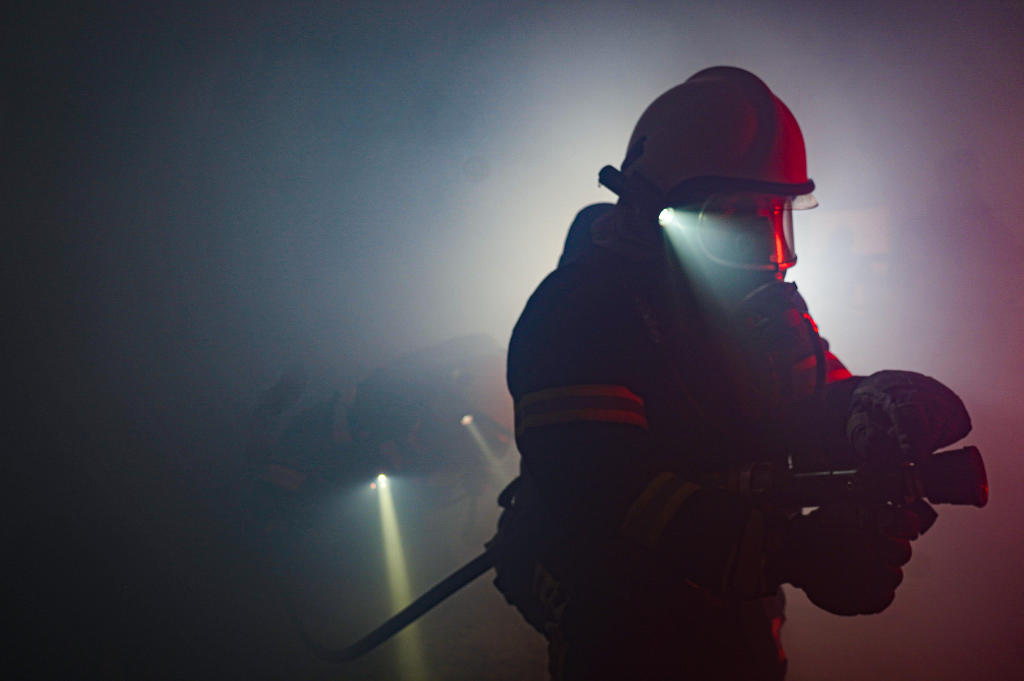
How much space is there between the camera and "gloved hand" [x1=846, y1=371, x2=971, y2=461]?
118 cm

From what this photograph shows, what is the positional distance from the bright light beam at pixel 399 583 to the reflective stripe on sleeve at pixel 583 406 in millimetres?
4247

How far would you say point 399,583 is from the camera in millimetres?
5906

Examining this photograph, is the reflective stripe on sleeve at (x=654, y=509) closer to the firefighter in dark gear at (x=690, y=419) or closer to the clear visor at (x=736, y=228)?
the firefighter in dark gear at (x=690, y=419)

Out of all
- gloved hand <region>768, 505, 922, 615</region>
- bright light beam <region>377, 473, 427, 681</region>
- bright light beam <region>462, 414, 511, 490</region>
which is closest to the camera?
gloved hand <region>768, 505, 922, 615</region>

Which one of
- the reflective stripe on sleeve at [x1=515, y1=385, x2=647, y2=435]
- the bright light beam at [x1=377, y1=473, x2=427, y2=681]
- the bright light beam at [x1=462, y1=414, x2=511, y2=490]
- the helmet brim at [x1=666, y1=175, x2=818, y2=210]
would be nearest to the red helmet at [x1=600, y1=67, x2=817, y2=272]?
the helmet brim at [x1=666, y1=175, x2=818, y2=210]

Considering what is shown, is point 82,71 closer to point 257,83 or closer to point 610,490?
point 257,83

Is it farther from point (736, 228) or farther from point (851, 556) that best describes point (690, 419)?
point (736, 228)

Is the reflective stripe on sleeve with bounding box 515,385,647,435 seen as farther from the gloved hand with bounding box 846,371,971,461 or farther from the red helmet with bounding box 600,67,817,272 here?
the red helmet with bounding box 600,67,817,272

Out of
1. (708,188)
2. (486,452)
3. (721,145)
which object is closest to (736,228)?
(708,188)

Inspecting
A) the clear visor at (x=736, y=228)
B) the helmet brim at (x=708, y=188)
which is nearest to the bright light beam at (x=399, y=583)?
the clear visor at (x=736, y=228)

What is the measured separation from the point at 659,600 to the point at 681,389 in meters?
0.70

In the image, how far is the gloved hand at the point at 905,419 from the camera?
1.18m

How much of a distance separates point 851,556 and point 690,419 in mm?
533

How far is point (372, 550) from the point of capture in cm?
636
